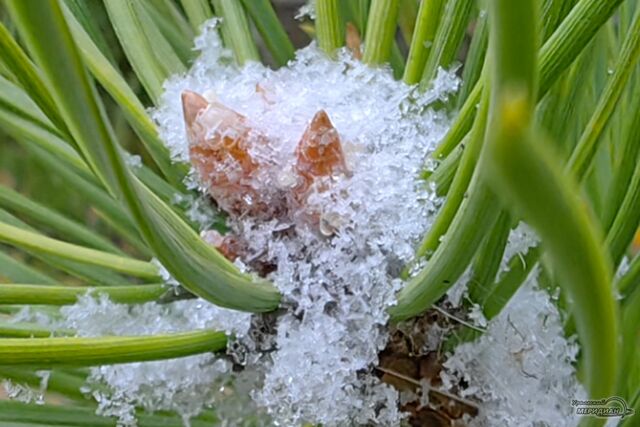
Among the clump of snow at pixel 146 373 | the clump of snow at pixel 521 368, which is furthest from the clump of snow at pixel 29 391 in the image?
the clump of snow at pixel 521 368

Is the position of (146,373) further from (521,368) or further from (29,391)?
(521,368)

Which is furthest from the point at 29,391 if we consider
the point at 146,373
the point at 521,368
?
the point at 521,368

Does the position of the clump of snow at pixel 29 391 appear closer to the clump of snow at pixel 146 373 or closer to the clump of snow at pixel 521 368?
the clump of snow at pixel 146 373

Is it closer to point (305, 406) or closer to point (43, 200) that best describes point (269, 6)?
point (305, 406)

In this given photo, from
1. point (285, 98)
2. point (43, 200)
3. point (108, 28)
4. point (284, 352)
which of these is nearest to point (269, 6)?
point (285, 98)
